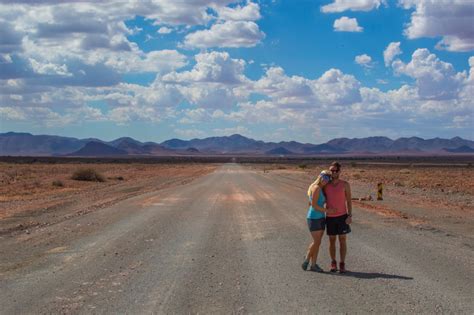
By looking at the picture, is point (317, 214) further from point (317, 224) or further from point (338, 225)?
point (338, 225)

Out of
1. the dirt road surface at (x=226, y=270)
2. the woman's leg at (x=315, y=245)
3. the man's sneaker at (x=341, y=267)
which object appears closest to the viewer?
the dirt road surface at (x=226, y=270)

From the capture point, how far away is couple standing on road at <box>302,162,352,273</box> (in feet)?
31.2

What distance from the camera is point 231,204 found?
22781 millimetres

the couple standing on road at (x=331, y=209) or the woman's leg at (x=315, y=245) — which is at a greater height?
the couple standing on road at (x=331, y=209)

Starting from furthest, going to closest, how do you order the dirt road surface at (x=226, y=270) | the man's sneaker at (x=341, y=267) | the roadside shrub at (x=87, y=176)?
the roadside shrub at (x=87, y=176) → the man's sneaker at (x=341, y=267) → the dirt road surface at (x=226, y=270)

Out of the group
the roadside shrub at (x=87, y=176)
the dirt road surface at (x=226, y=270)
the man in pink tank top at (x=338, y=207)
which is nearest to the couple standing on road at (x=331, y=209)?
the man in pink tank top at (x=338, y=207)

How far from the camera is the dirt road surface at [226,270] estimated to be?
762cm

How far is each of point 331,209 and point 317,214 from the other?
31cm

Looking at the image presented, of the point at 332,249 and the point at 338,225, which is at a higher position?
the point at 338,225

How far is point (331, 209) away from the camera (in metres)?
9.51

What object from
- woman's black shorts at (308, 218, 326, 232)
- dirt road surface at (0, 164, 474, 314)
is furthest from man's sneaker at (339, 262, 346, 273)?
woman's black shorts at (308, 218, 326, 232)

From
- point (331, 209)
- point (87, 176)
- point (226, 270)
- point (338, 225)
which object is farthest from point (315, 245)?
point (87, 176)

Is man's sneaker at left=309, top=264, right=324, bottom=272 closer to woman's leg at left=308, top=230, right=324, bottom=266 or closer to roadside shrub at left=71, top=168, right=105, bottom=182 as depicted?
woman's leg at left=308, top=230, right=324, bottom=266

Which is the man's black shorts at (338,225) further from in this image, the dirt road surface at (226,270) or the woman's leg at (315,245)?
the dirt road surface at (226,270)
